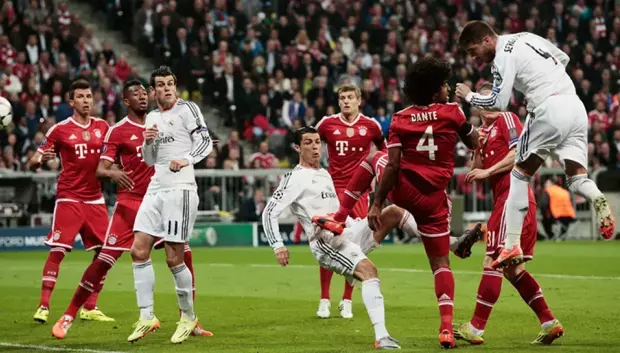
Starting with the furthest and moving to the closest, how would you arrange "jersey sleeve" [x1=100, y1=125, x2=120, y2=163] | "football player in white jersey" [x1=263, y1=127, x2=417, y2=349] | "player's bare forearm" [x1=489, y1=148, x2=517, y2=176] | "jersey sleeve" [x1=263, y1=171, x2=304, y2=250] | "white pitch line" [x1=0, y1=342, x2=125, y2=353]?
"jersey sleeve" [x1=100, y1=125, x2=120, y2=163] → "jersey sleeve" [x1=263, y1=171, x2=304, y2=250] → "football player in white jersey" [x1=263, y1=127, x2=417, y2=349] → "white pitch line" [x1=0, y1=342, x2=125, y2=353] → "player's bare forearm" [x1=489, y1=148, x2=517, y2=176]

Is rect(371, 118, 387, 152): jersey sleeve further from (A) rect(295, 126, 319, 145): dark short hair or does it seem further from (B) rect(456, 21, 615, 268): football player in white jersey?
(B) rect(456, 21, 615, 268): football player in white jersey

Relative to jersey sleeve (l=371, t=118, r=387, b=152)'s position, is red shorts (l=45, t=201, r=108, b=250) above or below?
below

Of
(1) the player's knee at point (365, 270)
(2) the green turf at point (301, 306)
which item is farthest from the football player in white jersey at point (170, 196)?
(1) the player's knee at point (365, 270)

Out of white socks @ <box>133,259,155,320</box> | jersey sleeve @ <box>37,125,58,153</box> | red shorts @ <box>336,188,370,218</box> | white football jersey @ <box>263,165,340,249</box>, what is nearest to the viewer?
white socks @ <box>133,259,155,320</box>

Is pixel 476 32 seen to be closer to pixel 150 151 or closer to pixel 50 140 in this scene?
pixel 150 151

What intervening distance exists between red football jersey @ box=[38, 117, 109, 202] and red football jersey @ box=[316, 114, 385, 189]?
9.50ft

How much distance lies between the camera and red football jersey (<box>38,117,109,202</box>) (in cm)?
1388

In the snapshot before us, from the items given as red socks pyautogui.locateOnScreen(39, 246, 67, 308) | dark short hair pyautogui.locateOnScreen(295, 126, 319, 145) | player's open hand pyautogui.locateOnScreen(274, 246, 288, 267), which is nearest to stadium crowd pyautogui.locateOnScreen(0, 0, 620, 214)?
red socks pyautogui.locateOnScreen(39, 246, 67, 308)

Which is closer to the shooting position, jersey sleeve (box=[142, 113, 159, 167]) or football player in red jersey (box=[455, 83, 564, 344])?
football player in red jersey (box=[455, 83, 564, 344])

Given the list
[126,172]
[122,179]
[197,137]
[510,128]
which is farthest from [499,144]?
[126,172]

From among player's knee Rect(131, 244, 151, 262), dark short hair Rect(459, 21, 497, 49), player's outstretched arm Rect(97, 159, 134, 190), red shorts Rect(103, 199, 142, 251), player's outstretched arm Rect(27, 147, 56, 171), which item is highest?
dark short hair Rect(459, 21, 497, 49)

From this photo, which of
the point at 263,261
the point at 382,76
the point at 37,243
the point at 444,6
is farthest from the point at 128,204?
the point at 444,6

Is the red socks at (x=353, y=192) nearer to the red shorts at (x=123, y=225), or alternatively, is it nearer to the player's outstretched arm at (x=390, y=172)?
the player's outstretched arm at (x=390, y=172)

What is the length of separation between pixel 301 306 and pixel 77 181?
3.20 m
